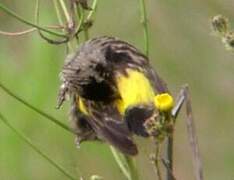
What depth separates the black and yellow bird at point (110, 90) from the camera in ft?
12.1

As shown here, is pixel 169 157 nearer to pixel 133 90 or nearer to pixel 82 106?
pixel 133 90

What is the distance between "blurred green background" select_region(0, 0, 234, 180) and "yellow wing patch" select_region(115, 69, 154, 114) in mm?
1028

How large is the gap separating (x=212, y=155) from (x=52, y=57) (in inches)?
32.5

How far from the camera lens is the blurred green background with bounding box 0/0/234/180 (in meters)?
5.02

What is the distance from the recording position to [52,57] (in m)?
5.05

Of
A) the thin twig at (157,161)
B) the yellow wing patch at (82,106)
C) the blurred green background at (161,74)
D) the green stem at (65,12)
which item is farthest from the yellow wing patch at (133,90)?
the blurred green background at (161,74)

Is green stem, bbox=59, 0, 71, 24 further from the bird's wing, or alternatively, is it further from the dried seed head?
the dried seed head

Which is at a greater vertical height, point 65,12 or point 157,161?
point 65,12

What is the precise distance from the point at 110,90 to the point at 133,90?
16 cm

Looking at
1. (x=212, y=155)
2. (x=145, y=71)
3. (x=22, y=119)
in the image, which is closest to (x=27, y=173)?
(x=22, y=119)

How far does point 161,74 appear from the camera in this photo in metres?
5.46

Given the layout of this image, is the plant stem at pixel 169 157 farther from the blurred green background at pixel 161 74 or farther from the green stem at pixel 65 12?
the blurred green background at pixel 161 74

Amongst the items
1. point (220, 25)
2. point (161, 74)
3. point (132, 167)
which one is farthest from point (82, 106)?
point (161, 74)

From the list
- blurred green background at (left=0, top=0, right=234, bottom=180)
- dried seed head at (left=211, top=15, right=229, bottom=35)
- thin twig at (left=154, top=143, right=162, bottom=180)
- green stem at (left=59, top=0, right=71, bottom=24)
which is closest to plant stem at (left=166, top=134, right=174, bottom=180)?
thin twig at (left=154, top=143, right=162, bottom=180)
